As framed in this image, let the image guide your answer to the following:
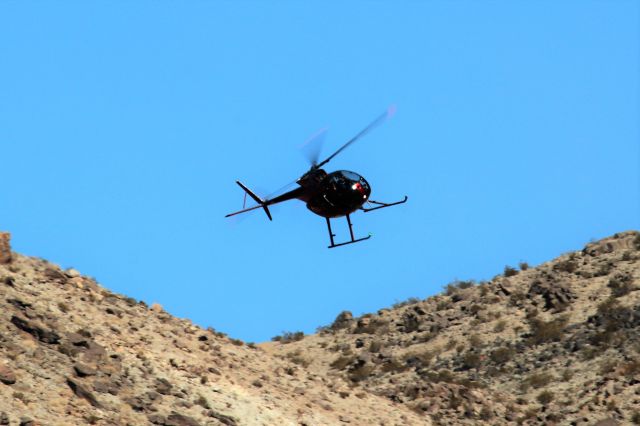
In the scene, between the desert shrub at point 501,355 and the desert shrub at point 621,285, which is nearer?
the desert shrub at point 501,355

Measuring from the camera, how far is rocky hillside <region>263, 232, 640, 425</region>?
53000 mm

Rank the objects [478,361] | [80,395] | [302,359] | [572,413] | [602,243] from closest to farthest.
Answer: [80,395] < [572,413] < [478,361] < [302,359] < [602,243]

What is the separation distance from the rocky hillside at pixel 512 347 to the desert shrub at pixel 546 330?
7cm

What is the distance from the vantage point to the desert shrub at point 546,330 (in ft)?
200

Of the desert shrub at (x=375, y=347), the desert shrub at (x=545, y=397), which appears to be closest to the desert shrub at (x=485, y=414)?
the desert shrub at (x=545, y=397)

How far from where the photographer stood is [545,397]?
5466 centimetres

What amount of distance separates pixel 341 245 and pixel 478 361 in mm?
21176

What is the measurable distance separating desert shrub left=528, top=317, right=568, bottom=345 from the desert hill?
0.24 ft

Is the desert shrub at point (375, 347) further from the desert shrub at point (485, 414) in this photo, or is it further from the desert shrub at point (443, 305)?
the desert shrub at point (485, 414)

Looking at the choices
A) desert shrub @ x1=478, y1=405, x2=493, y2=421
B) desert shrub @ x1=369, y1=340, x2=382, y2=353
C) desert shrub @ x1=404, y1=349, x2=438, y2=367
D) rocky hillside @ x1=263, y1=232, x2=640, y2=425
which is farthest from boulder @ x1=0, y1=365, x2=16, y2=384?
desert shrub @ x1=369, y1=340, x2=382, y2=353

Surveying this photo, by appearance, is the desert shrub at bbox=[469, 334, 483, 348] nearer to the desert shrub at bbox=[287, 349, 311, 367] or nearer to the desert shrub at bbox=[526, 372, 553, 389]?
the desert shrub at bbox=[526, 372, 553, 389]

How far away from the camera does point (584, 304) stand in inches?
2515

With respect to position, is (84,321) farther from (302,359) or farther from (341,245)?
(302,359)

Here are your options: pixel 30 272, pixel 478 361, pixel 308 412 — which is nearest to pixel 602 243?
pixel 478 361
